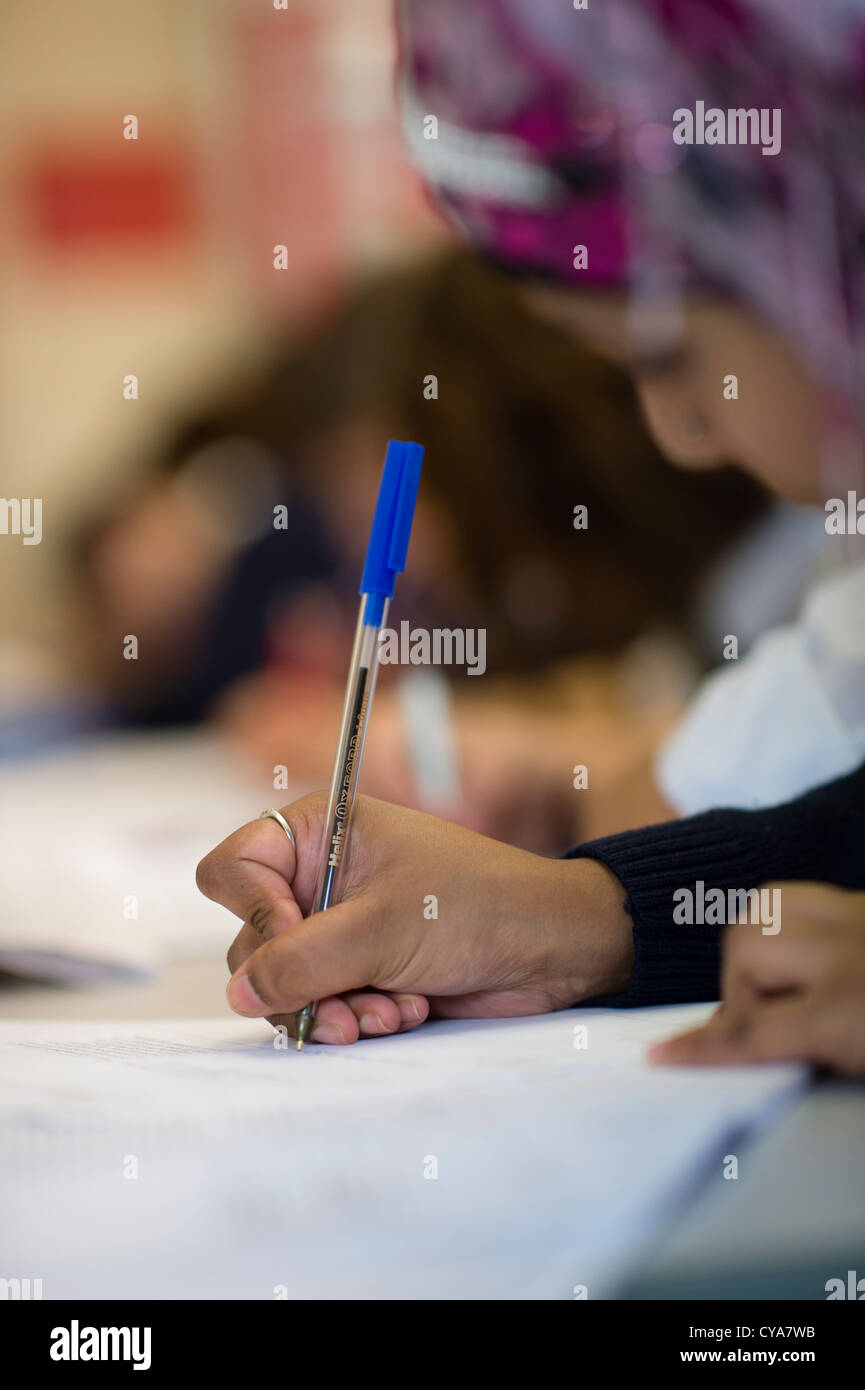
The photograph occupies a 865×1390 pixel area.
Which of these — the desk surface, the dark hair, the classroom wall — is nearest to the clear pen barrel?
the desk surface

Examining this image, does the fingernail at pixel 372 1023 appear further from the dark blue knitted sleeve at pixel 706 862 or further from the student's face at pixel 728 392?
the student's face at pixel 728 392

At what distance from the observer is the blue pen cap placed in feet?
0.96

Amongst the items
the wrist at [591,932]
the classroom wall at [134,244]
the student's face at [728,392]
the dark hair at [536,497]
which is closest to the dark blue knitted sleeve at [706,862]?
the wrist at [591,932]

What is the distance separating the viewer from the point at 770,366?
1.21 feet

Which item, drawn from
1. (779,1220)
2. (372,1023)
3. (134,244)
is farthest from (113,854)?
(134,244)

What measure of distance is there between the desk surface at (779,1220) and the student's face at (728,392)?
22 cm

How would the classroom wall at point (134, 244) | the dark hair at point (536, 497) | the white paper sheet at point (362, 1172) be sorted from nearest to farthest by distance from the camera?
the white paper sheet at point (362, 1172), the dark hair at point (536, 497), the classroom wall at point (134, 244)

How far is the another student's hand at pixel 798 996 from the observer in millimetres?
238

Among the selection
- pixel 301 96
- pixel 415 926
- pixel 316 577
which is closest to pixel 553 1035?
pixel 415 926

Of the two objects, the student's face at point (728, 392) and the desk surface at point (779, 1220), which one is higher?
the student's face at point (728, 392)

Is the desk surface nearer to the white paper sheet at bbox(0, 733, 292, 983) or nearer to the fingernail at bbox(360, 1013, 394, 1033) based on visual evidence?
the fingernail at bbox(360, 1013, 394, 1033)

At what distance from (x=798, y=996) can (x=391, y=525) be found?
146mm

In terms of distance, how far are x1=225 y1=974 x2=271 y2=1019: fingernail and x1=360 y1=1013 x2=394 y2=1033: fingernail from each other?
0.03m
